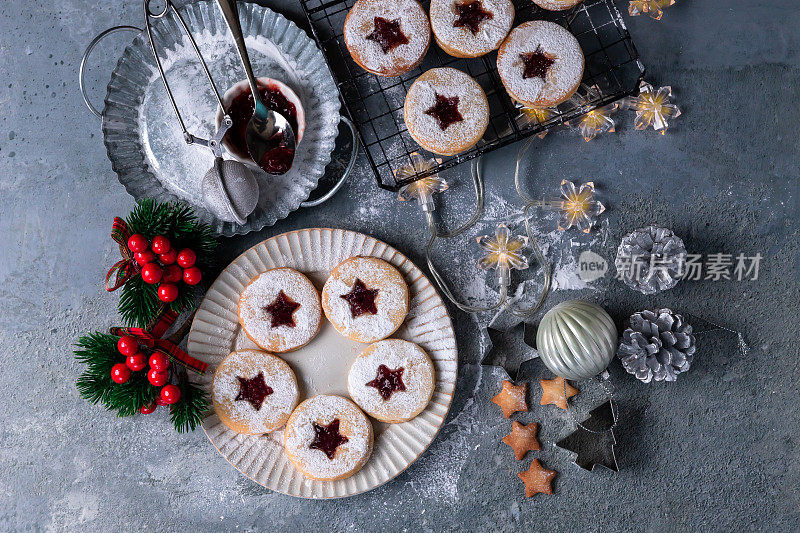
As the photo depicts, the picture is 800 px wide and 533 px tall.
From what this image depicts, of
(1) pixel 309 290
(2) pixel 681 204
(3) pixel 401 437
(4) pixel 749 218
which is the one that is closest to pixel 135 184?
(1) pixel 309 290

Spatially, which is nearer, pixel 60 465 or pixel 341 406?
pixel 341 406

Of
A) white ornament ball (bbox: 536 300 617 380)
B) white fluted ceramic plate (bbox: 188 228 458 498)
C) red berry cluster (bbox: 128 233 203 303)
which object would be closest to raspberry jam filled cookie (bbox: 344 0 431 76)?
white fluted ceramic plate (bbox: 188 228 458 498)

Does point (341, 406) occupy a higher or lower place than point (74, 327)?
lower

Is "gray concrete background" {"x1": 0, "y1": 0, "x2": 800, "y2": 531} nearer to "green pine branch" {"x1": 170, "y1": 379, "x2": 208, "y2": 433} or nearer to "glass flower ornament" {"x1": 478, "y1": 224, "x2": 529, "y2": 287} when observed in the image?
"glass flower ornament" {"x1": 478, "y1": 224, "x2": 529, "y2": 287}

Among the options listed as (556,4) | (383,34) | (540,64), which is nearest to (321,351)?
(383,34)

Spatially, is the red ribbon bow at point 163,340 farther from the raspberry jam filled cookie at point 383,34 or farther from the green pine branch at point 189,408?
the raspberry jam filled cookie at point 383,34

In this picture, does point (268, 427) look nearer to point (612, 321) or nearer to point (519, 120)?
point (612, 321)

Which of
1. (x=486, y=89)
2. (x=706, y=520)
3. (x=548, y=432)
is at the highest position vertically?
(x=486, y=89)
